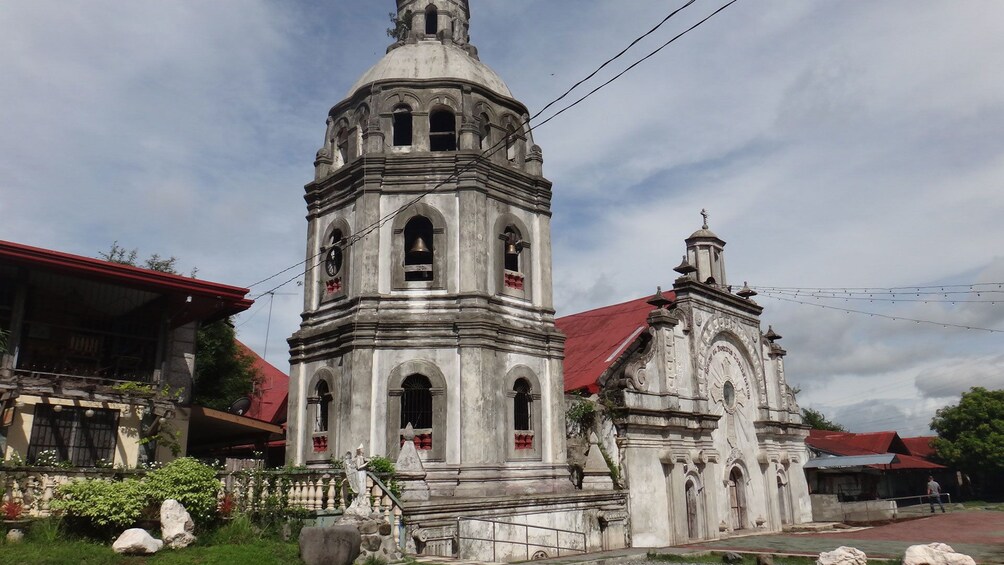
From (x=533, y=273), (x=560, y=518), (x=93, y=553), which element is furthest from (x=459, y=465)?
(x=93, y=553)

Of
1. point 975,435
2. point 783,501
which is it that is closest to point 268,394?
point 783,501

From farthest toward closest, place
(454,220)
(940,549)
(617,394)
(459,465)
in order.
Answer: (617,394)
(454,220)
(459,465)
(940,549)

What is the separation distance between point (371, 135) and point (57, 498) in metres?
10.7

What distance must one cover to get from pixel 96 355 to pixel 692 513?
1695 cm

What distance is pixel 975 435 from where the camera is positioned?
132 ft

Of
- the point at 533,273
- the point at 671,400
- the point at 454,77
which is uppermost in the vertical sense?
the point at 454,77

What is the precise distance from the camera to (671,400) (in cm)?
2333

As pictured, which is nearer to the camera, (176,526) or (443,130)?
(176,526)

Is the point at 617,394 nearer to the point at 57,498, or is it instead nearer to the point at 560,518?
the point at 560,518

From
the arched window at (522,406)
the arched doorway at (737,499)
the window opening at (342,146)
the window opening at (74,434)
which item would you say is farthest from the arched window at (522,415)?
the arched doorway at (737,499)

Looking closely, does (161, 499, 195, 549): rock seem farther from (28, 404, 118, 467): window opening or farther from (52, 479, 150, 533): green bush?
(28, 404, 118, 467): window opening

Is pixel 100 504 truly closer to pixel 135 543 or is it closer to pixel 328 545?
pixel 135 543

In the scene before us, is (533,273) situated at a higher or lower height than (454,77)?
lower

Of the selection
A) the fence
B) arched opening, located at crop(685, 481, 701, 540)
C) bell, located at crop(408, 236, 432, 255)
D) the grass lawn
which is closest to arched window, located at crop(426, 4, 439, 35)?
bell, located at crop(408, 236, 432, 255)
